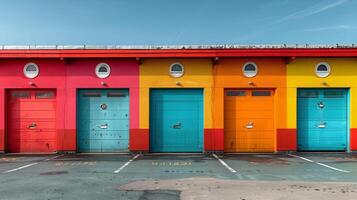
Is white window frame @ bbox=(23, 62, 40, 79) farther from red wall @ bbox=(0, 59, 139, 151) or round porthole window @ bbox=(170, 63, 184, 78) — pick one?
round porthole window @ bbox=(170, 63, 184, 78)

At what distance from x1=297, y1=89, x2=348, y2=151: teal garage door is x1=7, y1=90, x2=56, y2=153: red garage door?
10673 mm

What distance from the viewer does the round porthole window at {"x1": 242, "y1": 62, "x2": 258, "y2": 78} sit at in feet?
61.3

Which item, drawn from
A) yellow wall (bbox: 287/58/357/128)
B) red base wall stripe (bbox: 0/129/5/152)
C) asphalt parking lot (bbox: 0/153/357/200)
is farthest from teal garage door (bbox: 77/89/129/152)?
yellow wall (bbox: 287/58/357/128)

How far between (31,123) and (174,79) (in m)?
6.47

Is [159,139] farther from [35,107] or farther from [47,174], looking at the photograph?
[47,174]

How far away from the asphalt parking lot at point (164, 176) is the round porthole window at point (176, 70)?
3.73 meters

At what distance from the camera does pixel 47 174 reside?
12078 mm

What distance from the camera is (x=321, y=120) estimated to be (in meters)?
18.9

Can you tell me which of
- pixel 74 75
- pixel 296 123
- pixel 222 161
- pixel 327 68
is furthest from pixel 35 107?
pixel 327 68

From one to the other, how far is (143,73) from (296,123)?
6.83 metres

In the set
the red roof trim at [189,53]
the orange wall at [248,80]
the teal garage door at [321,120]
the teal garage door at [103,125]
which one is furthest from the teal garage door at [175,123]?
the teal garage door at [321,120]

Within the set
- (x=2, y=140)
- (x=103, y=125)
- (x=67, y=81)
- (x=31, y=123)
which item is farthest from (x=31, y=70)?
(x=103, y=125)

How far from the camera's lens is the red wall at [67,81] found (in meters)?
18.6

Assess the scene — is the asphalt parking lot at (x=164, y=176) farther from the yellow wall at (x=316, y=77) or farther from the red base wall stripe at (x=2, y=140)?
the yellow wall at (x=316, y=77)
